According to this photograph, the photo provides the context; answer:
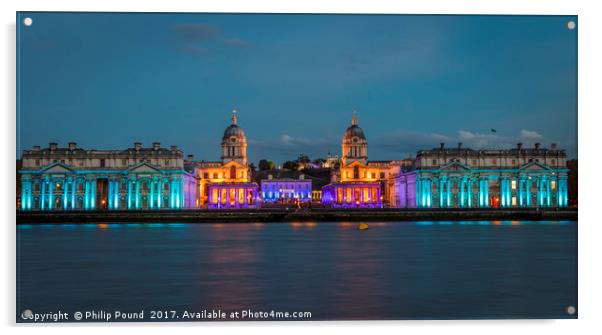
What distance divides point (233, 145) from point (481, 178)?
41.4 metres

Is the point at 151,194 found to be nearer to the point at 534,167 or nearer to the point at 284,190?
the point at 284,190

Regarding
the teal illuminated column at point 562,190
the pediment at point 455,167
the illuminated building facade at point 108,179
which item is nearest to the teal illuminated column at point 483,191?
the pediment at point 455,167

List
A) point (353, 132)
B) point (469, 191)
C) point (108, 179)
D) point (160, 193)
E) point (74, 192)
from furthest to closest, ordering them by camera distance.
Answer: point (353, 132)
point (469, 191)
point (160, 193)
point (108, 179)
point (74, 192)

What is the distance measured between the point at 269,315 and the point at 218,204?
336 ft

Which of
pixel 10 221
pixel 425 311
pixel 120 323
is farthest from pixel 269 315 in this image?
pixel 10 221

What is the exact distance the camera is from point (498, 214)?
2906 inches

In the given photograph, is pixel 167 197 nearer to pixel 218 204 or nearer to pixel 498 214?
pixel 218 204

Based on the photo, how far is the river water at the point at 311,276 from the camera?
61.1 feet

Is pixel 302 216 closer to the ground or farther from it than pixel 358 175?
closer to the ground

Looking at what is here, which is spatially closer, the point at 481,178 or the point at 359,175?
the point at 481,178

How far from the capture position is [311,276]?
1021 inches

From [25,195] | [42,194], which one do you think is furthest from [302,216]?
[42,194]

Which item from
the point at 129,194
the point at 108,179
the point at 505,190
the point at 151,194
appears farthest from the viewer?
the point at 505,190

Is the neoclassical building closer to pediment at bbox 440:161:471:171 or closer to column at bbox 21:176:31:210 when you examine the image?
pediment at bbox 440:161:471:171
